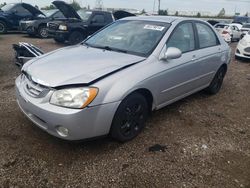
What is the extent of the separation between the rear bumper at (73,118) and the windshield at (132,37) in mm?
1111

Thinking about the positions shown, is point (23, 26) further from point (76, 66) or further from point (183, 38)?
point (76, 66)

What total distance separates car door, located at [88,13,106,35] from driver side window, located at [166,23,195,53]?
752 centimetres

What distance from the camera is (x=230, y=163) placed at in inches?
120

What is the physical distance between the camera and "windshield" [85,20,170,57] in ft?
11.8

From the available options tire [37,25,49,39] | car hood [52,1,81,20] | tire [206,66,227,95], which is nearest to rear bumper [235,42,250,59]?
tire [206,66,227,95]

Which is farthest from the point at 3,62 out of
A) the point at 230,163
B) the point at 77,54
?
the point at 230,163

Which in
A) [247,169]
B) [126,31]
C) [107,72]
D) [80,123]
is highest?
[126,31]

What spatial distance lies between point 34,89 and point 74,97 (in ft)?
1.91

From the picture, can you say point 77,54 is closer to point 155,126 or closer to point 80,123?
point 80,123

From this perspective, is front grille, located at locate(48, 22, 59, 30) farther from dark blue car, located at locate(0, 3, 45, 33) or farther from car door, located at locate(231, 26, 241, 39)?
car door, located at locate(231, 26, 241, 39)

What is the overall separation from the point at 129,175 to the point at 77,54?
1815 mm

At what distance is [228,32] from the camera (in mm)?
16938

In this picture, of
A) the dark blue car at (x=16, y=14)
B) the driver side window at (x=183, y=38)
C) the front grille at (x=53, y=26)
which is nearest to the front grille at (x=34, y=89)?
the driver side window at (x=183, y=38)

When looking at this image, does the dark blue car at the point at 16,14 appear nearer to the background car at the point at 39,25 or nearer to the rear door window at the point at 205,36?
the background car at the point at 39,25
